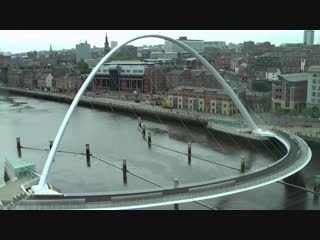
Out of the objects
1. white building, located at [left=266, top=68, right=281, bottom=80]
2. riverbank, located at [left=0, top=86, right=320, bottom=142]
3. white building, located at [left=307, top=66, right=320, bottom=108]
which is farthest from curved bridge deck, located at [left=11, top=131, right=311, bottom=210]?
white building, located at [left=266, top=68, right=281, bottom=80]

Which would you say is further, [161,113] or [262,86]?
[262,86]

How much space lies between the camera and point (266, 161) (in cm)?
1442

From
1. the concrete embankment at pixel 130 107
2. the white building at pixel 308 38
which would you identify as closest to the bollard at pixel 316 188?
→ the concrete embankment at pixel 130 107

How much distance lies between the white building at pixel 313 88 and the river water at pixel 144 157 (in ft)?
18.6

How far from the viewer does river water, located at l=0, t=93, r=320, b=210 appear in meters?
11.0

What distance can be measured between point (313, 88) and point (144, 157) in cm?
1106

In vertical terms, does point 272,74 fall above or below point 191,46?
below

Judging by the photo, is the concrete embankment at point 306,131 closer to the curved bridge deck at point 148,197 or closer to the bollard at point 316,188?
the bollard at point 316,188

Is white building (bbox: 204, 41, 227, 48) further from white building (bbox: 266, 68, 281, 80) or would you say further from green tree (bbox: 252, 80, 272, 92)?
green tree (bbox: 252, 80, 272, 92)

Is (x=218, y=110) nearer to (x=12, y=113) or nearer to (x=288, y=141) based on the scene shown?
(x=288, y=141)

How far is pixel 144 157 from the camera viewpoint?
15.2 meters

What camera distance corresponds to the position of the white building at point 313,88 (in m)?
20.6

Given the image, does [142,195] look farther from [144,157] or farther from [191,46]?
[191,46]

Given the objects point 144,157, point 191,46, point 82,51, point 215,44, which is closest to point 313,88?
point 144,157
